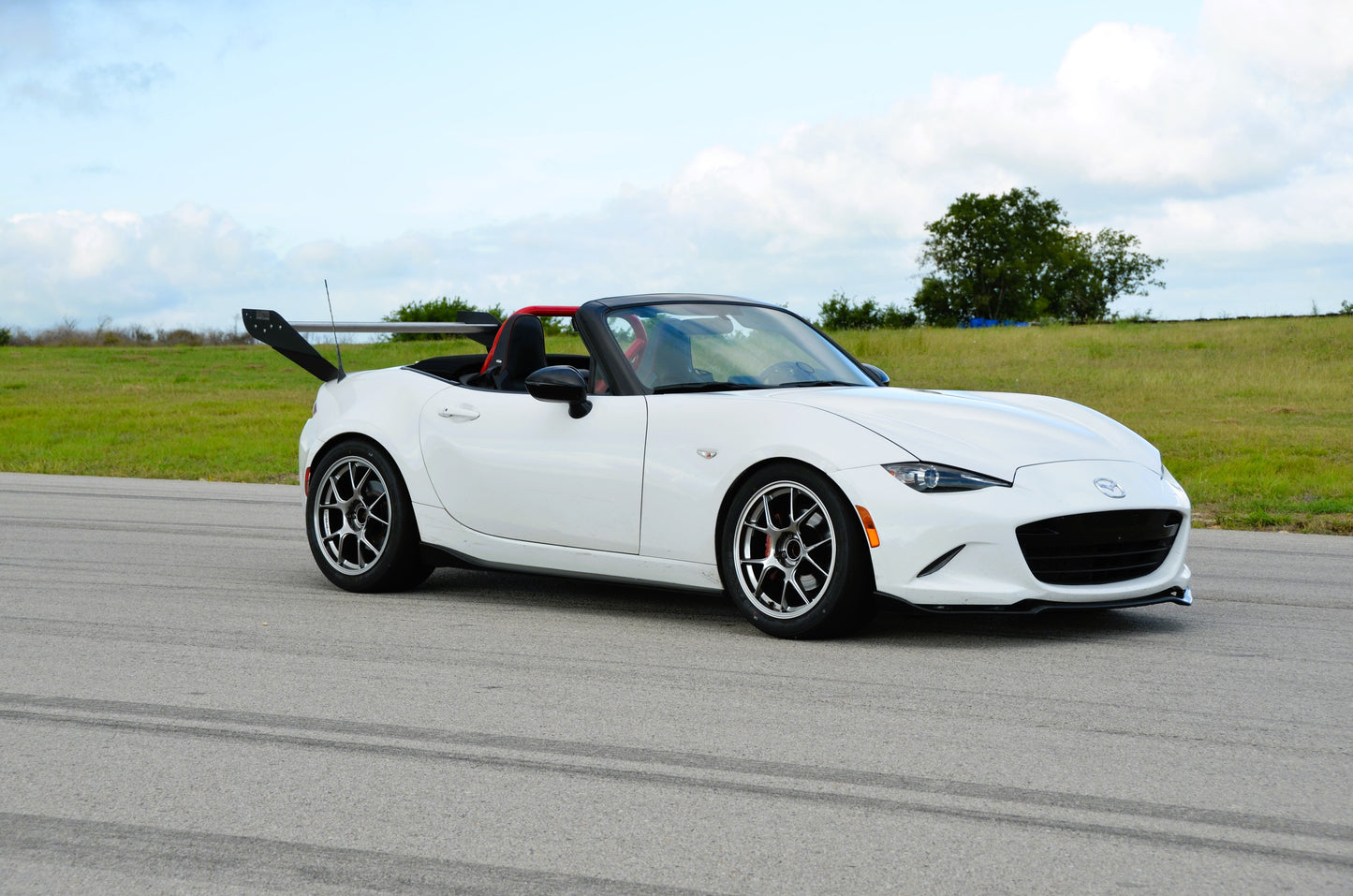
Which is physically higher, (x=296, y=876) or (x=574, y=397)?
(x=574, y=397)

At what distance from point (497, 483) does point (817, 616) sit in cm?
174

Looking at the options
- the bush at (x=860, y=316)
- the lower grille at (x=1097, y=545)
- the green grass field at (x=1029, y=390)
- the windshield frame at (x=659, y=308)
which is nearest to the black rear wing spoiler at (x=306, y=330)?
the windshield frame at (x=659, y=308)

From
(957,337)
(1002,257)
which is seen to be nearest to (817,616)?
(957,337)

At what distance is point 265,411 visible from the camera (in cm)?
2298

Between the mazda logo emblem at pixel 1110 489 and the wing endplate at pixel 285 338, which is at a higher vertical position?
the wing endplate at pixel 285 338

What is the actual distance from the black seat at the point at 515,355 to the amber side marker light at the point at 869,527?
7.04ft

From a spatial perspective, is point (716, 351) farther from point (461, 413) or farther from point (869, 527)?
point (869, 527)

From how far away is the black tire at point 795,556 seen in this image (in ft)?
17.2

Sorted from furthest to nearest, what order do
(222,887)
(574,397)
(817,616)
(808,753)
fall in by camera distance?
(574,397)
(817,616)
(808,753)
(222,887)

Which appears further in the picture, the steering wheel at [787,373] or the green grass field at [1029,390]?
the green grass field at [1029,390]

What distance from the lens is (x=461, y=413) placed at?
6535 millimetres

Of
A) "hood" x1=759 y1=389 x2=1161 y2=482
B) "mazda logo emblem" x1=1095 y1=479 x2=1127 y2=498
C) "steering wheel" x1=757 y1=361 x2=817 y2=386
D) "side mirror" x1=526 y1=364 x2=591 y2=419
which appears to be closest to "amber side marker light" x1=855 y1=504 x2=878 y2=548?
"hood" x1=759 y1=389 x2=1161 y2=482

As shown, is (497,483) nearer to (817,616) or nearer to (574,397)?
(574,397)

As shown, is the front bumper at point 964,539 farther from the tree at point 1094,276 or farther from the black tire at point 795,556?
the tree at point 1094,276
